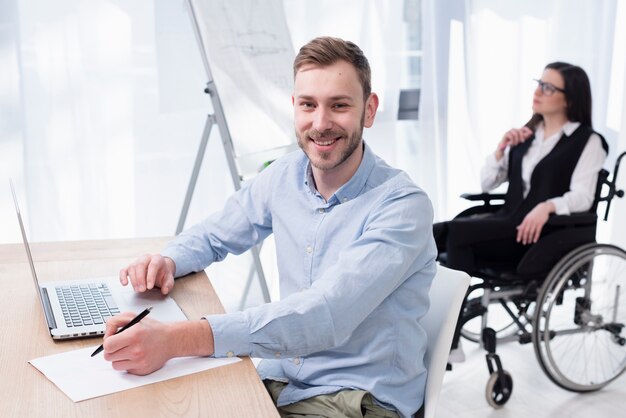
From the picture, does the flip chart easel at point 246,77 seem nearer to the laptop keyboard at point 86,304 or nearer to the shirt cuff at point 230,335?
the laptop keyboard at point 86,304

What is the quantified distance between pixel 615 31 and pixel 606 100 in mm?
355

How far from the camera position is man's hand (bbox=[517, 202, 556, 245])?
105 inches

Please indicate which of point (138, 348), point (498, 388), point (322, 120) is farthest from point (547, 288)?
point (138, 348)

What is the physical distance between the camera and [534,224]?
8.73 ft

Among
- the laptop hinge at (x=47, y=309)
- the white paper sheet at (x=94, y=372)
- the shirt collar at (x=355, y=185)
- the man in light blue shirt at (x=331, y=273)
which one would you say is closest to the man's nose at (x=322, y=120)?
the man in light blue shirt at (x=331, y=273)

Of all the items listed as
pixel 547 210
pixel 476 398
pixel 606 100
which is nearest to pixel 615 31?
pixel 606 100

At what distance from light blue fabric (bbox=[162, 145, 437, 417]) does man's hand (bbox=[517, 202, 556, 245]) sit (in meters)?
1.27

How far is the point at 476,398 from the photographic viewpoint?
2.75 metres

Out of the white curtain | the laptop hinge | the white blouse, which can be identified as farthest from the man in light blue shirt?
the white curtain

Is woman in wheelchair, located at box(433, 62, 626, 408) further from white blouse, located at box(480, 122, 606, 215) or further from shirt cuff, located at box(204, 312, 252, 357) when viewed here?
shirt cuff, located at box(204, 312, 252, 357)

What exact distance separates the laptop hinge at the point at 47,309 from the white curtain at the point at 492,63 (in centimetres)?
251

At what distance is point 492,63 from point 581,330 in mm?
1559

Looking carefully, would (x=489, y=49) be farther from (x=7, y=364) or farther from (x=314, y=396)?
(x=7, y=364)

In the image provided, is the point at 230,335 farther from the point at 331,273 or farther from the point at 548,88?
the point at 548,88
